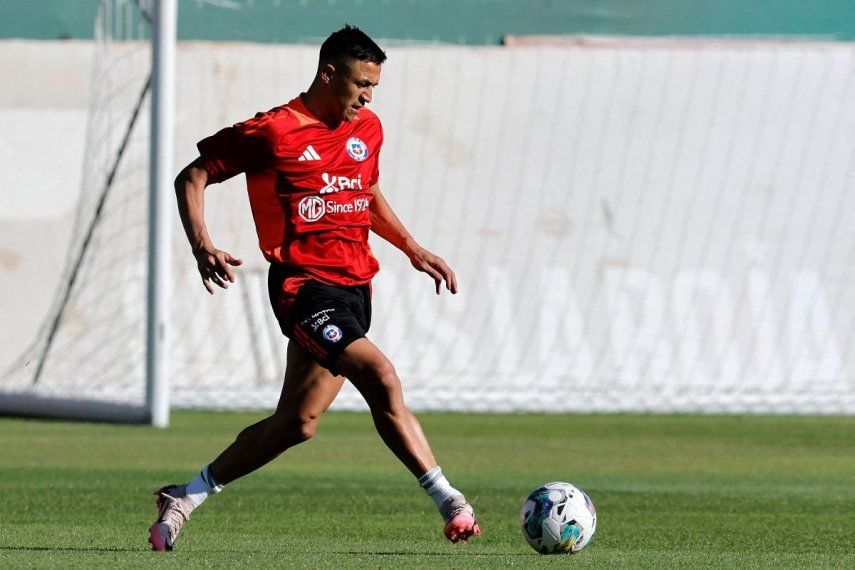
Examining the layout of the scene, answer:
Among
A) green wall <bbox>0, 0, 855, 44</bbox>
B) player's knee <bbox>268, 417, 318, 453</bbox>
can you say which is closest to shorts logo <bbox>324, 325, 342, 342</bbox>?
player's knee <bbox>268, 417, 318, 453</bbox>

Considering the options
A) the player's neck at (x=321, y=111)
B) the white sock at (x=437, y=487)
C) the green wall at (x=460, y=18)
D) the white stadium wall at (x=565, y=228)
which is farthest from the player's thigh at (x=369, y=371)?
the green wall at (x=460, y=18)

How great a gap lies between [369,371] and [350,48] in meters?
1.24

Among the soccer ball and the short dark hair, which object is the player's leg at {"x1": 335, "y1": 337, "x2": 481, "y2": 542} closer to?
the soccer ball

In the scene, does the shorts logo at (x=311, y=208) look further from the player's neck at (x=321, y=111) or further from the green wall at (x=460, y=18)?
the green wall at (x=460, y=18)

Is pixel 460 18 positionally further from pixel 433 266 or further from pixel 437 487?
pixel 437 487

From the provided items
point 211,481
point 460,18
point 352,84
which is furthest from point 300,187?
point 460,18

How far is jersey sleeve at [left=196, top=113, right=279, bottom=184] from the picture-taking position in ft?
21.1

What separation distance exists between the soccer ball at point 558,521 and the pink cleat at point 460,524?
8.5 inches

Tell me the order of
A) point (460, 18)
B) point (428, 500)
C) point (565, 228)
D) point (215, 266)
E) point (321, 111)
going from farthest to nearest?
point (460, 18) < point (565, 228) < point (428, 500) < point (321, 111) < point (215, 266)

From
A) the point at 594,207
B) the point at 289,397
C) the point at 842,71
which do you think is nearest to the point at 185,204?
the point at 289,397

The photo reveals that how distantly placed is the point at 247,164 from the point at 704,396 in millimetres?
12750

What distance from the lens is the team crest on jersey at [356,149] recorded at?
6641 millimetres

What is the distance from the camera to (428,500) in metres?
9.06

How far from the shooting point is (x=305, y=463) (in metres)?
11.9
